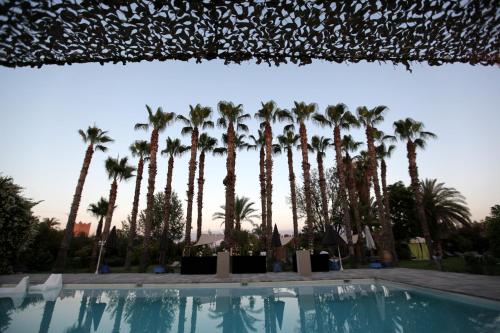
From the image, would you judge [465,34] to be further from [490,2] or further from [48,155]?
[48,155]

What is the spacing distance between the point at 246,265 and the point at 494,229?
1376 centimetres

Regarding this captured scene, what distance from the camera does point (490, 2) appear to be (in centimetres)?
316

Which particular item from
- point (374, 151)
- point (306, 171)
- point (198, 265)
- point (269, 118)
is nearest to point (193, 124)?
point (269, 118)

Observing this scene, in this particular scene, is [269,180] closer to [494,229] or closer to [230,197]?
[230,197]

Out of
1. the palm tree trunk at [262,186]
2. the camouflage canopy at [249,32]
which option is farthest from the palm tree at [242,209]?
the camouflage canopy at [249,32]

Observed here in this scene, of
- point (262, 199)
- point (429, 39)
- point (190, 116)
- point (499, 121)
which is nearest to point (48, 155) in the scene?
point (190, 116)

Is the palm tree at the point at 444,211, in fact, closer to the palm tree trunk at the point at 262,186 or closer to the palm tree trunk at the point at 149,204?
the palm tree trunk at the point at 262,186

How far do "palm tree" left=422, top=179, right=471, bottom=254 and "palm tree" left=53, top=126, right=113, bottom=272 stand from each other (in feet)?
114

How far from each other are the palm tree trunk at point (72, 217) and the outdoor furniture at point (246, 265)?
12142 millimetres

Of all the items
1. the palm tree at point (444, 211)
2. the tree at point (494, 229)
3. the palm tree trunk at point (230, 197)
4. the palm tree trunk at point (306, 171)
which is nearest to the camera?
the tree at point (494, 229)

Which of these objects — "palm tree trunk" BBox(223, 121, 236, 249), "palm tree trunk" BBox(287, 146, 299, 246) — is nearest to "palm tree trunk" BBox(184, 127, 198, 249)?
Answer: "palm tree trunk" BBox(223, 121, 236, 249)

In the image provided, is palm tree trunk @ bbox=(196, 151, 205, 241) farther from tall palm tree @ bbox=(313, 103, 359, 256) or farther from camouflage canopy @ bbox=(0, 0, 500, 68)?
camouflage canopy @ bbox=(0, 0, 500, 68)

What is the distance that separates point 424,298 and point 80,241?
2874cm

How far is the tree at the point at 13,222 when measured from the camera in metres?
15.4
